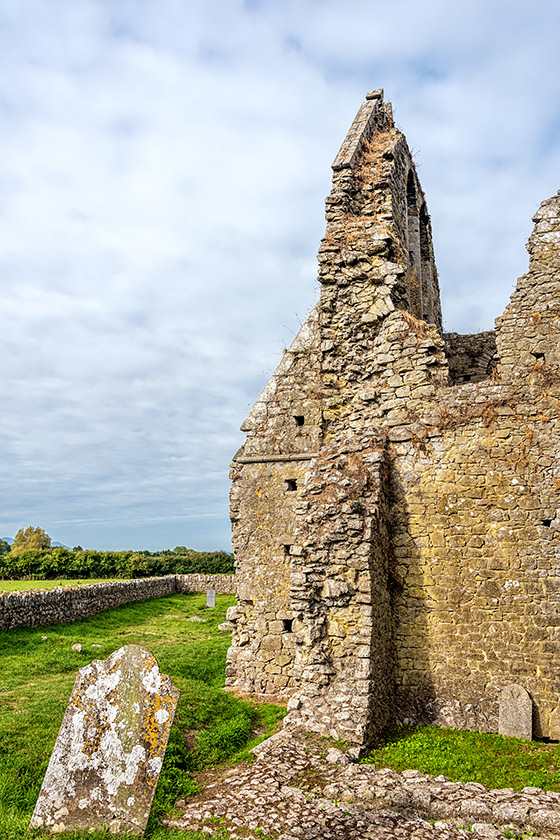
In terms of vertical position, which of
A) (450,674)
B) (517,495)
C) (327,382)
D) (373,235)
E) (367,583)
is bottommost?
(450,674)

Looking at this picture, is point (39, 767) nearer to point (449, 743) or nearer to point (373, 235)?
point (449, 743)

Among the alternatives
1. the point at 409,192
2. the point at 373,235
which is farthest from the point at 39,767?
the point at 409,192

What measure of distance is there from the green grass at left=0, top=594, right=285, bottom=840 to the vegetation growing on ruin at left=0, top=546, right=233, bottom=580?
894 cm

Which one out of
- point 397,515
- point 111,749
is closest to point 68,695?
point 111,749

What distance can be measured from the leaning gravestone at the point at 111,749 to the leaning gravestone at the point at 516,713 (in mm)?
4682

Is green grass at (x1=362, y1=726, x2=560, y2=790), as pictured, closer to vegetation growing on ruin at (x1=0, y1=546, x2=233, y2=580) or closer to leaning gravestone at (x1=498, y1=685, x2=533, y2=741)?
leaning gravestone at (x1=498, y1=685, x2=533, y2=741)

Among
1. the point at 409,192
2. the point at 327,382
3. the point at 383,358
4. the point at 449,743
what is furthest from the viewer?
the point at 409,192

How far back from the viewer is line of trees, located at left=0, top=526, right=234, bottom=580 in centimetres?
2570

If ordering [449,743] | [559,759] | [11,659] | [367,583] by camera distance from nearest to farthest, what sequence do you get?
[559,759] < [449,743] < [367,583] < [11,659]

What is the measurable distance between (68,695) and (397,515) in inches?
227

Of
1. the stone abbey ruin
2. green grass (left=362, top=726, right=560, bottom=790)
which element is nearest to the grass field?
green grass (left=362, top=726, right=560, bottom=790)

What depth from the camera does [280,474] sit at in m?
11.1

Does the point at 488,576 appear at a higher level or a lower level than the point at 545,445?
lower

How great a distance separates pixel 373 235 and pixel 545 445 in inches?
197
